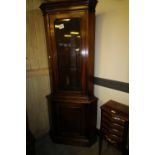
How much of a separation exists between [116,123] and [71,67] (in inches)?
37.0

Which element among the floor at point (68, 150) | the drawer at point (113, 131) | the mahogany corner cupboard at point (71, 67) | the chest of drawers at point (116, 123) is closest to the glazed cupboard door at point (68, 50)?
the mahogany corner cupboard at point (71, 67)

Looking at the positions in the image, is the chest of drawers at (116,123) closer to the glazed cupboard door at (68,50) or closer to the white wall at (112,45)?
the white wall at (112,45)

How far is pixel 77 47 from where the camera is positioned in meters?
2.03

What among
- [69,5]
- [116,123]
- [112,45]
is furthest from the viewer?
[112,45]

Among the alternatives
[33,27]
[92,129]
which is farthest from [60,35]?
[92,129]

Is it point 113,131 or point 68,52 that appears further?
point 68,52

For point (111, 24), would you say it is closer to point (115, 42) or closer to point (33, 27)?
point (115, 42)

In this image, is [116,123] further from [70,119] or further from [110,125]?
[70,119]

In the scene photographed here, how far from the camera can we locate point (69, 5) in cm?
187

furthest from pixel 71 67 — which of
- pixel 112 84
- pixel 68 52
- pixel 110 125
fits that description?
pixel 110 125

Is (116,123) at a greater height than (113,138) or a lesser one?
greater

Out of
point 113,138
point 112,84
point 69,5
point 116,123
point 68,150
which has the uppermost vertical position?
point 69,5
